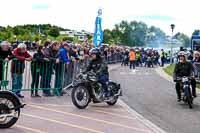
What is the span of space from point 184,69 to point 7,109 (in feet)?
22.9

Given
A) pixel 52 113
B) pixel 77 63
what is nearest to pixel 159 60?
pixel 77 63

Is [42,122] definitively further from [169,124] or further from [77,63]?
[77,63]

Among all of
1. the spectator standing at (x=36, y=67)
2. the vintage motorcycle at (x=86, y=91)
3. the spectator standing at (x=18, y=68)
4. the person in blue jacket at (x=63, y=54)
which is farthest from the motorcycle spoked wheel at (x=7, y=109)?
the person in blue jacket at (x=63, y=54)

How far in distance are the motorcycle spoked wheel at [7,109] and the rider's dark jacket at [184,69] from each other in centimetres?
666

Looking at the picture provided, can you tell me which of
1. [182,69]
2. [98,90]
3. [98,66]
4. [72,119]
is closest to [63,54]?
[98,66]

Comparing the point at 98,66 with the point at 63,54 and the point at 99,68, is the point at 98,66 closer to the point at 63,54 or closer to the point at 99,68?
the point at 99,68

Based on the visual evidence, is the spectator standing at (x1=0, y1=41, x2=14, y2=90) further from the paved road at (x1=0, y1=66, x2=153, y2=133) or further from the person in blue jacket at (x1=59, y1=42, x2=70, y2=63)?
the person in blue jacket at (x1=59, y1=42, x2=70, y2=63)

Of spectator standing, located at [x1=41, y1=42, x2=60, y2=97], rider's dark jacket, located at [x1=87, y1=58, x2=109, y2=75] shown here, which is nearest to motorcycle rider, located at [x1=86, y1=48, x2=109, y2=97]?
rider's dark jacket, located at [x1=87, y1=58, x2=109, y2=75]

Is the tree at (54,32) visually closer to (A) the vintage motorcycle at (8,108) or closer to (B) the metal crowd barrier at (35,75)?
(B) the metal crowd barrier at (35,75)

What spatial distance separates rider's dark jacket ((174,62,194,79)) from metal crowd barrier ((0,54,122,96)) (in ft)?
12.0

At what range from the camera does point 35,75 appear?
1480 centimetres

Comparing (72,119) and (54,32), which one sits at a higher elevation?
(54,32)

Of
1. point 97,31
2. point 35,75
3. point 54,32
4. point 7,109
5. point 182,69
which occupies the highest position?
point 54,32

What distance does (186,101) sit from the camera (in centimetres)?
1456
